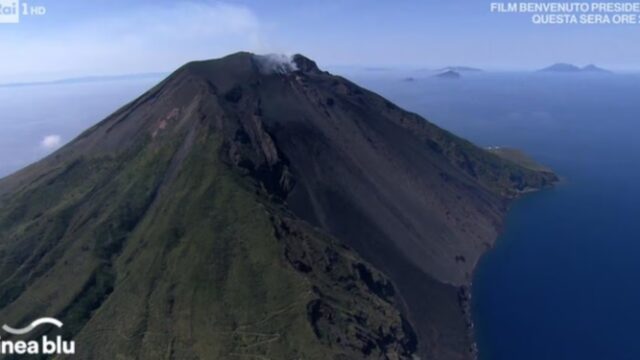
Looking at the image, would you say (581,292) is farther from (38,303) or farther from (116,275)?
(38,303)

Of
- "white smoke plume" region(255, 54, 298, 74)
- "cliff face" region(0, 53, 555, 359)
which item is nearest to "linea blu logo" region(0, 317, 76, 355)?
"cliff face" region(0, 53, 555, 359)

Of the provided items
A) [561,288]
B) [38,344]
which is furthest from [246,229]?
[561,288]

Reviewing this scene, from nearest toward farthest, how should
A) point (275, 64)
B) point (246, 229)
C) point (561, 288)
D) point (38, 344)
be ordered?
point (38, 344)
point (246, 229)
point (561, 288)
point (275, 64)

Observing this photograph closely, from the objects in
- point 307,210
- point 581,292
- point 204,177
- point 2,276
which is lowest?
point 581,292

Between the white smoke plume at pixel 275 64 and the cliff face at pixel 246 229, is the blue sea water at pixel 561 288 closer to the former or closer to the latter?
the cliff face at pixel 246 229

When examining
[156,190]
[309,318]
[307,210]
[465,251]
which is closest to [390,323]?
[309,318]

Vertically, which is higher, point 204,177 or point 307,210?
point 204,177

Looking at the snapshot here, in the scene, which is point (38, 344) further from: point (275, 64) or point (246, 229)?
point (275, 64)
